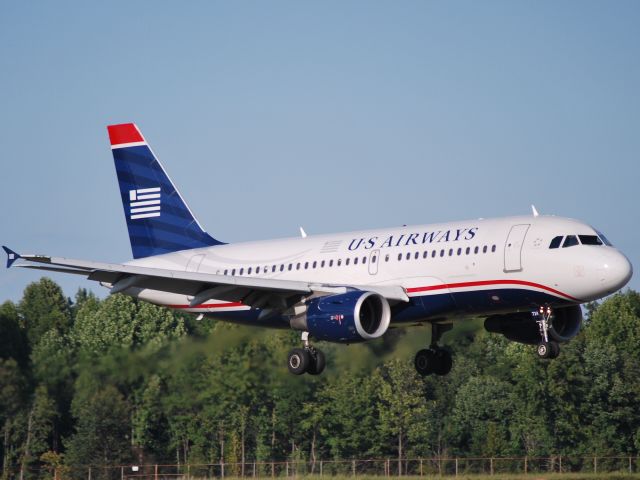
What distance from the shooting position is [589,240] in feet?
142

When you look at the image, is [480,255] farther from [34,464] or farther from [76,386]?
[34,464]

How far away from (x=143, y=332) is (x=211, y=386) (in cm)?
1479

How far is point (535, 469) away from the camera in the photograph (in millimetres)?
67312

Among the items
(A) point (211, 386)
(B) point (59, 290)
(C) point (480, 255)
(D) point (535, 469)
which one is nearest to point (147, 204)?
(A) point (211, 386)

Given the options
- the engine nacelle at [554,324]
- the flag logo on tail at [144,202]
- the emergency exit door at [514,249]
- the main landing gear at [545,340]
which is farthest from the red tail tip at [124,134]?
the main landing gear at [545,340]

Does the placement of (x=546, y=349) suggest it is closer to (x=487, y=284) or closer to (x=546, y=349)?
(x=546, y=349)

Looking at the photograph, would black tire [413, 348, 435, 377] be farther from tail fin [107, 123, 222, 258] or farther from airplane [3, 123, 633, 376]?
tail fin [107, 123, 222, 258]

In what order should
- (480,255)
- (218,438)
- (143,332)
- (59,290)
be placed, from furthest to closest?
1. (59,290)
2. (143,332)
3. (218,438)
4. (480,255)

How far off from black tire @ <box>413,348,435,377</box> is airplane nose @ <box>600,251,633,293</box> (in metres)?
8.20

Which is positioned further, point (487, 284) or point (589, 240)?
point (487, 284)

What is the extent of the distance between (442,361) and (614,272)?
8328mm

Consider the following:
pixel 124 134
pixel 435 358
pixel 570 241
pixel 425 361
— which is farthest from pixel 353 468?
pixel 570 241

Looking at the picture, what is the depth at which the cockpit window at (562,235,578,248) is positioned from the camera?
4297 centimetres

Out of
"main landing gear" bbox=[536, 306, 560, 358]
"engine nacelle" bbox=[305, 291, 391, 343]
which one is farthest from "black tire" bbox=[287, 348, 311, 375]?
"main landing gear" bbox=[536, 306, 560, 358]
